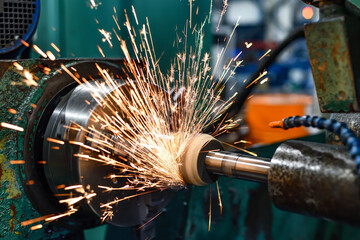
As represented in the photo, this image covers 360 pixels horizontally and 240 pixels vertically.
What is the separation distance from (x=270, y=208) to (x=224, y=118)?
1.97 ft

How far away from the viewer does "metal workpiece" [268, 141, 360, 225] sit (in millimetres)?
622

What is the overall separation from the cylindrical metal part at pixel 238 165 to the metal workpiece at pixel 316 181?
0.07 meters

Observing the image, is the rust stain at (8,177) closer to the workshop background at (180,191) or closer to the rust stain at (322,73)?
the workshop background at (180,191)

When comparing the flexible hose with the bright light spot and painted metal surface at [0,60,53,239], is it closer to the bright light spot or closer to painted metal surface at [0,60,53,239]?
painted metal surface at [0,60,53,239]

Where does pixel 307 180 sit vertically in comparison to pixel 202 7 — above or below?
below

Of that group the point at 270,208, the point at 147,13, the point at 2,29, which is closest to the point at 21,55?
the point at 2,29

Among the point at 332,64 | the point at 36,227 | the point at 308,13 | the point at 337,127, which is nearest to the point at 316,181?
the point at 337,127

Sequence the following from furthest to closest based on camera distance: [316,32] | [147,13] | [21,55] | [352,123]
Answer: [147,13] → [21,55] → [352,123] → [316,32]

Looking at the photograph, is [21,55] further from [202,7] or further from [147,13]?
[202,7]

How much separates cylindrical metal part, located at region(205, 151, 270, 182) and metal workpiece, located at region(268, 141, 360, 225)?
0.07m

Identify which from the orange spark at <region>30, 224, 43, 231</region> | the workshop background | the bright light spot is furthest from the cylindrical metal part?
the bright light spot

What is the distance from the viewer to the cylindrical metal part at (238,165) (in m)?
0.79

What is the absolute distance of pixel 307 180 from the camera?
661 millimetres

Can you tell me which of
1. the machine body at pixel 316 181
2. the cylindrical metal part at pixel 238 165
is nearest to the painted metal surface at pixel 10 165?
the cylindrical metal part at pixel 238 165
